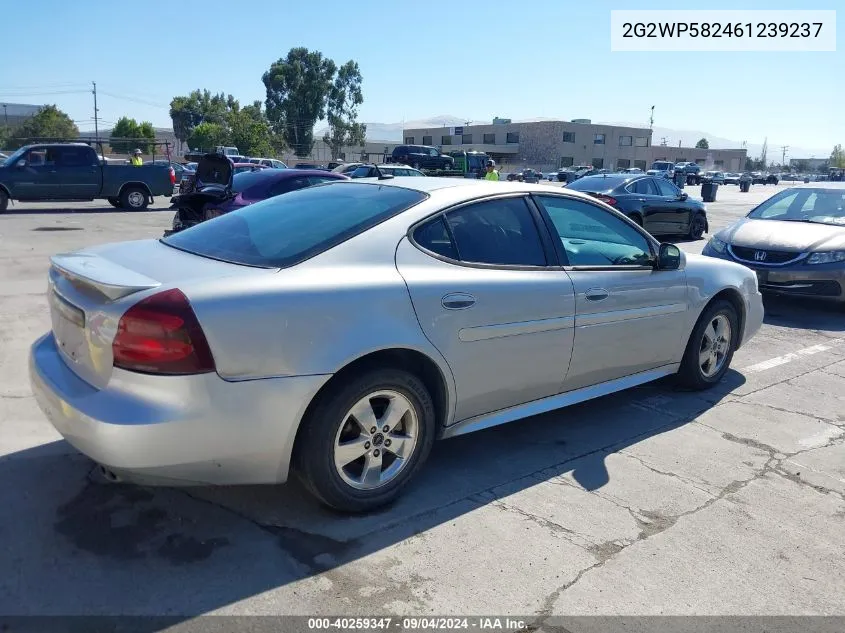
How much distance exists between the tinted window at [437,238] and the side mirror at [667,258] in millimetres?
1727

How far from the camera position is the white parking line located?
6066mm

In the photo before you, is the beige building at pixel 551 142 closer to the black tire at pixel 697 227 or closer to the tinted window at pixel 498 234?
the black tire at pixel 697 227

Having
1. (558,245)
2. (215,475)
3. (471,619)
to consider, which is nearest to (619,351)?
(558,245)

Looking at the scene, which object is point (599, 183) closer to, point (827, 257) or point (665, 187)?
point (665, 187)

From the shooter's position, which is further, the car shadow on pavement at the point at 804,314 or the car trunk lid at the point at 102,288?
the car shadow on pavement at the point at 804,314

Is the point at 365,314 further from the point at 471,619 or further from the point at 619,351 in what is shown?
the point at 619,351

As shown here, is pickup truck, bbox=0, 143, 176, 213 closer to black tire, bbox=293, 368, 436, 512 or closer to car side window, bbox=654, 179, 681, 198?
car side window, bbox=654, 179, 681, 198

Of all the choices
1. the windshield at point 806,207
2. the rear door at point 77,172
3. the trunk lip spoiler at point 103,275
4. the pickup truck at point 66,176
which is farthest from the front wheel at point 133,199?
the trunk lip spoiler at point 103,275

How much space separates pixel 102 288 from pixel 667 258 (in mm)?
3444

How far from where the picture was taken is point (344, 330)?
2.99 meters

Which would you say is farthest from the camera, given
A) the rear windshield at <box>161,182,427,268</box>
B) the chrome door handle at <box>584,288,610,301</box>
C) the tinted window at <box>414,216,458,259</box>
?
the chrome door handle at <box>584,288,610,301</box>

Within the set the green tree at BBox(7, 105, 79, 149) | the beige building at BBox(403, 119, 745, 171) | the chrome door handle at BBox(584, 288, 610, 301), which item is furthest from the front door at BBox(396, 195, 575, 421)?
the beige building at BBox(403, 119, 745, 171)

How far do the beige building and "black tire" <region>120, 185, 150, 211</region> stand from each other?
60072 mm

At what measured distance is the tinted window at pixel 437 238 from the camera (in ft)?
11.4
